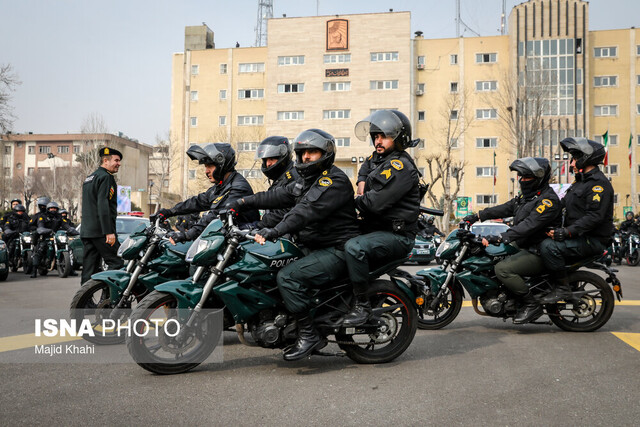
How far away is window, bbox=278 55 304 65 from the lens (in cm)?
5816

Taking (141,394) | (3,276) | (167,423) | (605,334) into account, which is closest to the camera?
(167,423)

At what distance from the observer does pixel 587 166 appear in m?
6.77

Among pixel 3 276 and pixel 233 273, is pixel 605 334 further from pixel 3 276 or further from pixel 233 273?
pixel 3 276

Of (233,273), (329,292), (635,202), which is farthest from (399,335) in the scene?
(635,202)

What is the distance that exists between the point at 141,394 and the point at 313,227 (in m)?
1.91

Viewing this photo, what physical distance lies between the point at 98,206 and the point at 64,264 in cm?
899

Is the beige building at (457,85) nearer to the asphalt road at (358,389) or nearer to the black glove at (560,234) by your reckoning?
the black glove at (560,234)

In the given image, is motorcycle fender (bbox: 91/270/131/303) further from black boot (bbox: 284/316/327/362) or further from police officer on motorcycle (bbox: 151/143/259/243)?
black boot (bbox: 284/316/327/362)

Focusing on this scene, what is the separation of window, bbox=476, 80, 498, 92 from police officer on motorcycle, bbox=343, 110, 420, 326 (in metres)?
54.9

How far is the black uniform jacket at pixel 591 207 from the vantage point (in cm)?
645

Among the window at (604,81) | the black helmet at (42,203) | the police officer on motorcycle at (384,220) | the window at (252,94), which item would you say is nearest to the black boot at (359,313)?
the police officer on motorcycle at (384,220)

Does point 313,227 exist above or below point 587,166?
below

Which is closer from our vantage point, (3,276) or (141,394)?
(141,394)

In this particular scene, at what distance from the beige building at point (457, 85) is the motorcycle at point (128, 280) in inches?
1951
